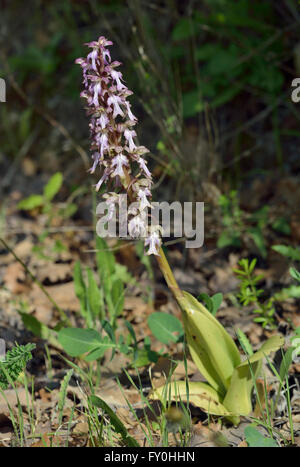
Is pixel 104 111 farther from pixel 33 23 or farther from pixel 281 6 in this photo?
pixel 33 23

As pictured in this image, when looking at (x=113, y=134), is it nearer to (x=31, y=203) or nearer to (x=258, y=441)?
(x=258, y=441)

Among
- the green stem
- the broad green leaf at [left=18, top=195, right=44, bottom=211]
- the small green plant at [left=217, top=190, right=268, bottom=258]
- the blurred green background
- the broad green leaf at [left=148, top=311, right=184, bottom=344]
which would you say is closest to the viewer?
the green stem

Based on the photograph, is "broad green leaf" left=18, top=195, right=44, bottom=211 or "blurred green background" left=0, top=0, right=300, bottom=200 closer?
"blurred green background" left=0, top=0, right=300, bottom=200

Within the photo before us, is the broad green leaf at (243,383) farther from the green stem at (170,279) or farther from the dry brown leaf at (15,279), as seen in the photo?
the dry brown leaf at (15,279)

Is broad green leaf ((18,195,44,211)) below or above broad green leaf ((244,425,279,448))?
above

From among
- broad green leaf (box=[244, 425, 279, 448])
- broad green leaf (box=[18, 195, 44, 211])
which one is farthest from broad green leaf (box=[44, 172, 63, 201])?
broad green leaf (box=[244, 425, 279, 448])

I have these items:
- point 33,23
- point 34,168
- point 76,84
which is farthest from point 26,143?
point 33,23

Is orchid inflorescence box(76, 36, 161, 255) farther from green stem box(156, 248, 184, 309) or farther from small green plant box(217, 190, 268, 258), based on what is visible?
small green plant box(217, 190, 268, 258)

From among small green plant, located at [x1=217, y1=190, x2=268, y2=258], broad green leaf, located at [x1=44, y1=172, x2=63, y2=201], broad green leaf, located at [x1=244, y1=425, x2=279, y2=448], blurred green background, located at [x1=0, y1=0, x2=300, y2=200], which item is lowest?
broad green leaf, located at [x1=244, y1=425, x2=279, y2=448]
